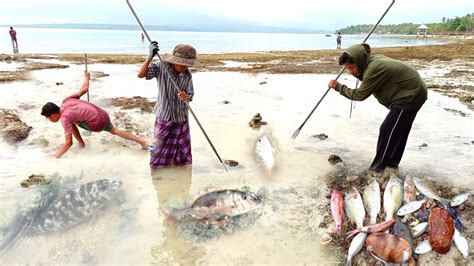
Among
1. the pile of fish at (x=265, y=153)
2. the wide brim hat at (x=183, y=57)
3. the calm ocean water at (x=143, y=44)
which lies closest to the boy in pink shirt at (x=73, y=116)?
the wide brim hat at (x=183, y=57)

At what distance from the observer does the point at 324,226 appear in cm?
412

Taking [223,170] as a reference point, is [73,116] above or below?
above

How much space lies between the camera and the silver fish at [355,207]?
13.4 feet

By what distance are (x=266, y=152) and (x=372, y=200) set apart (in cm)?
233

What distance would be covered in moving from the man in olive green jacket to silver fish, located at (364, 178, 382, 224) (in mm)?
788

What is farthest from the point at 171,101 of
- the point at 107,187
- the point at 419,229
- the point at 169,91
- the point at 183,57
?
the point at 419,229

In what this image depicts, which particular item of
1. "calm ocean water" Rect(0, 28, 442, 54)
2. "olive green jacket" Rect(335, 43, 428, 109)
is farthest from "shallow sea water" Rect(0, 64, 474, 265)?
"calm ocean water" Rect(0, 28, 442, 54)

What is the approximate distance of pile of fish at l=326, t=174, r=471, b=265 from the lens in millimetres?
3545

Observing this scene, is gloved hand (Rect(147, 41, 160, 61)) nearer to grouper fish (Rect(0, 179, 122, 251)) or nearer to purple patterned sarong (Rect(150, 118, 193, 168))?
purple patterned sarong (Rect(150, 118, 193, 168))

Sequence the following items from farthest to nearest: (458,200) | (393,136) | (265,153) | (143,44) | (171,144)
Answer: (143,44) → (265,153) → (171,144) → (393,136) → (458,200)

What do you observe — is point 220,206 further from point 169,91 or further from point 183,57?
point 183,57

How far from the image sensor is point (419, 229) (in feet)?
12.4

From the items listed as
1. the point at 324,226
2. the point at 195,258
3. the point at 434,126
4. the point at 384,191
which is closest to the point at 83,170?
the point at 195,258

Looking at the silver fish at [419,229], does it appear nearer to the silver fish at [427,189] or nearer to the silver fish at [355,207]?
the silver fish at [355,207]
